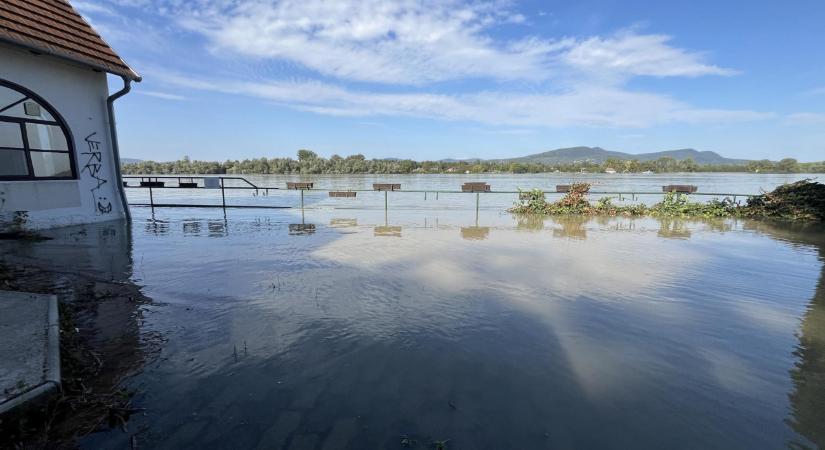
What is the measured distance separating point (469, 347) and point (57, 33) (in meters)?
12.2

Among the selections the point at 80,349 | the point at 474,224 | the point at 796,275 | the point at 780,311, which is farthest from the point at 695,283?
the point at 80,349

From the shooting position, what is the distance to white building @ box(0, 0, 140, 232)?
28.7 ft

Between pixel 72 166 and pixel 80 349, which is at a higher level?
pixel 72 166

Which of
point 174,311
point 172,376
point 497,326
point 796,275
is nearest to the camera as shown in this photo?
point 172,376

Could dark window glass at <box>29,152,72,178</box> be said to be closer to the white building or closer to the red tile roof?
the white building

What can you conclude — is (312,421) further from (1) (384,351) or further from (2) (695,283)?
(2) (695,283)

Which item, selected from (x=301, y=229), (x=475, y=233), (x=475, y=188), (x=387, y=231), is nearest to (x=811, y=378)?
(x=475, y=233)

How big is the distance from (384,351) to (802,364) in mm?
3982

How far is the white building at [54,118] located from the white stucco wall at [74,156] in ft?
0.07

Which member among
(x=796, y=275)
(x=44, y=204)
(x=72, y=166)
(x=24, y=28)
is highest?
(x=24, y=28)

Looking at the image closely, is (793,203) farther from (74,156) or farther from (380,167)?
(380,167)

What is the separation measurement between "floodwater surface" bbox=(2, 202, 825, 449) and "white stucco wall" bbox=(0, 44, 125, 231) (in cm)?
209

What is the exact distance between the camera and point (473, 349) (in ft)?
12.6

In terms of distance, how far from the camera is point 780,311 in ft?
16.5
